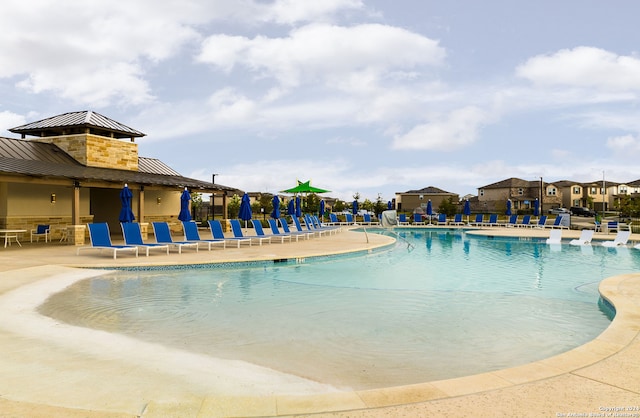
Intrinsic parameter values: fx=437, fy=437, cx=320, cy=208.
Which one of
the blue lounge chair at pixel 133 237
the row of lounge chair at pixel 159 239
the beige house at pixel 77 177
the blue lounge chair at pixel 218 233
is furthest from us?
the beige house at pixel 77 177

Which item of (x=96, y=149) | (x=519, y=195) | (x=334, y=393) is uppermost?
(x=96, y=149)

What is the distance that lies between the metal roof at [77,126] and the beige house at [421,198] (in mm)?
52085

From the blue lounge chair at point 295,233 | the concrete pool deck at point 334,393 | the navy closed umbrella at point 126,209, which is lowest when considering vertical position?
the concrete pool deck at point 334,393

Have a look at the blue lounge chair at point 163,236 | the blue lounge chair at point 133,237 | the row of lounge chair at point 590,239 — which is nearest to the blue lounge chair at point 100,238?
the blue lounge chair at point 133,237

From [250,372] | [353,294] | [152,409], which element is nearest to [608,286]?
[353,294]

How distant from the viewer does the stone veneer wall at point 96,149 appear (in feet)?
66.4

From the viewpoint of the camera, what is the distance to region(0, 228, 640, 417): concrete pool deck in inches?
115

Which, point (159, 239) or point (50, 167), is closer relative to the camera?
point (159, 239)

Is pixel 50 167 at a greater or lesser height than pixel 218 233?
greater

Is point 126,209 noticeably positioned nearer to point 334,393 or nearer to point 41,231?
point 41,231

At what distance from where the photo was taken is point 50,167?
16.9 meters

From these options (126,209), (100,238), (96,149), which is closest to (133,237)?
(100,238)

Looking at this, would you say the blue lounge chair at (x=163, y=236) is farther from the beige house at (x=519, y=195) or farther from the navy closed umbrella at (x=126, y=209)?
the beige house at (x=519, y=195)

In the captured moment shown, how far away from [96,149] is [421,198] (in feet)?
183
